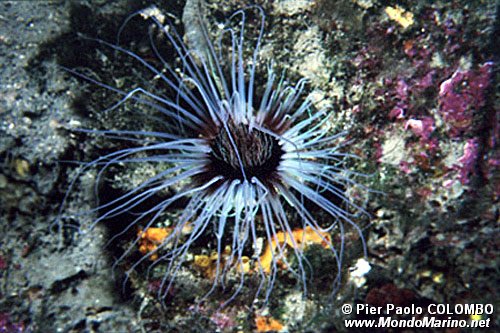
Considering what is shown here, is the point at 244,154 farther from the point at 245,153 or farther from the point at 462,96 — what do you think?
the point at 462,96

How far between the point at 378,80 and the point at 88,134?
3021 mm

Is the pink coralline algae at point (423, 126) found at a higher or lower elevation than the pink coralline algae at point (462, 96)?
lower

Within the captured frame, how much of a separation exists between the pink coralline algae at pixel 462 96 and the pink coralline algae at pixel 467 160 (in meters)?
0.14

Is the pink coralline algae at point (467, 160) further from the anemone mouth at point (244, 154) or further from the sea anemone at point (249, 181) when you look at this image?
the anemone mouth at point (244, 154)

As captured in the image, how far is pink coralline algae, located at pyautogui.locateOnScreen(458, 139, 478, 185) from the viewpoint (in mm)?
3297

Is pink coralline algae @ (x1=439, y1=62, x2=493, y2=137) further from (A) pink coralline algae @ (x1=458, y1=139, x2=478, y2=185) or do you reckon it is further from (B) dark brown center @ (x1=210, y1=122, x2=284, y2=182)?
(B) dark brown center @ (x1=210, y1=122, x2=284, y2=182)

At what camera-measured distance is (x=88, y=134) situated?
3740 millimetres

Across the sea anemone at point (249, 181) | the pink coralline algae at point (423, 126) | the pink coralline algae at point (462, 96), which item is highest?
the pink coralline algae at point (462, 96)

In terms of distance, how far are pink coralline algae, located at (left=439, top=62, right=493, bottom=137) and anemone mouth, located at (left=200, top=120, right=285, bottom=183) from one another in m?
1.62

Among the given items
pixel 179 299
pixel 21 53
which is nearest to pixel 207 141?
pixel 179 299

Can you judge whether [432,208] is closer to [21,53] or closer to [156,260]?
[156,260]

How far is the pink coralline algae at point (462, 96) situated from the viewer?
330 centimetres

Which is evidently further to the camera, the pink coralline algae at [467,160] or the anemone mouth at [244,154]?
the anemone mouth at [244,154]

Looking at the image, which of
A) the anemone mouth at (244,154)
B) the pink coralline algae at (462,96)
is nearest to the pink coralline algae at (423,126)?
the pink coralline algae at (462,96)
